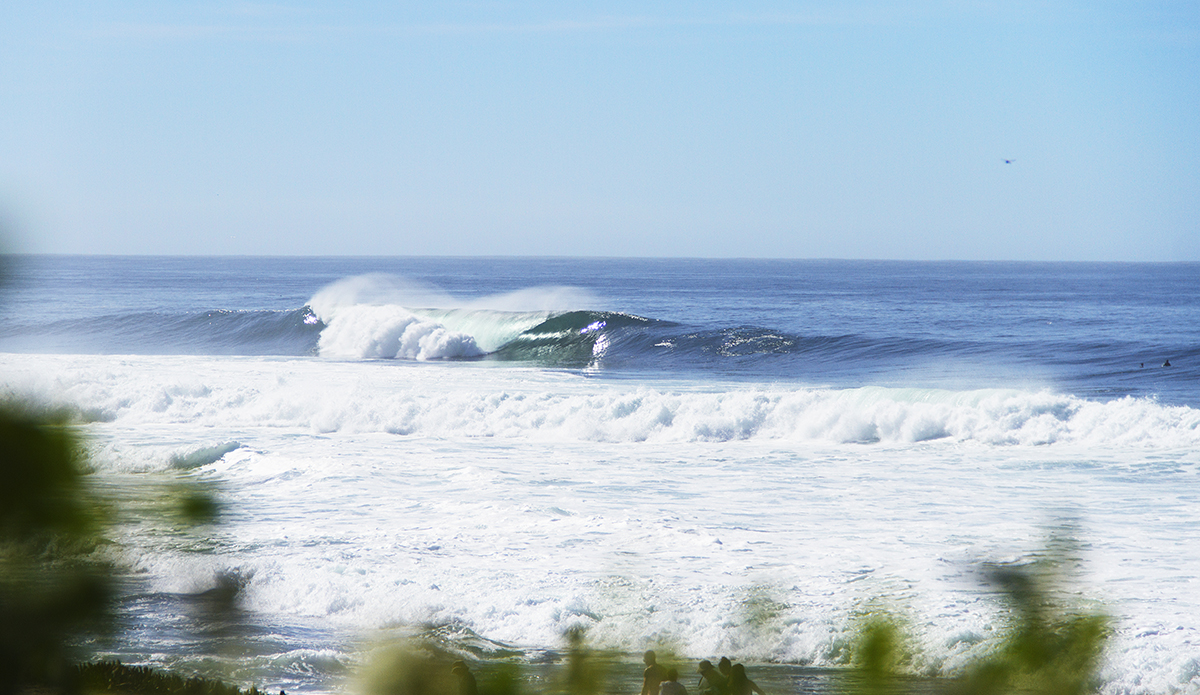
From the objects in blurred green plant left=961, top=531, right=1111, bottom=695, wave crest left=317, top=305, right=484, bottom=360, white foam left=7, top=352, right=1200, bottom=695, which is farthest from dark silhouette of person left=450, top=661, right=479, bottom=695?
wave crest left=317, top=305, right=484, bottom=360

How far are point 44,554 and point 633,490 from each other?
12566 mm

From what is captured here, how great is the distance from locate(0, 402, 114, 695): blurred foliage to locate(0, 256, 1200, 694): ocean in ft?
0.32

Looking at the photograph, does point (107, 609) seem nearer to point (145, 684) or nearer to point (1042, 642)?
point (1042, 642)

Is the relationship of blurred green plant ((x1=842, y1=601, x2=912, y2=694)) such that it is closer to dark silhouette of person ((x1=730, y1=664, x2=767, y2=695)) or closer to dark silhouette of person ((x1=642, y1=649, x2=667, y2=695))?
dark silhouette of person ((x1=730, y1=664, x2=767, y2=695))

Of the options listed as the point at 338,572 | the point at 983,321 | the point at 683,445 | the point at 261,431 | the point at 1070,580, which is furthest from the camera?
the point at 983,321

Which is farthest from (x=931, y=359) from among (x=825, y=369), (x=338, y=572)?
(x=338, y=572)

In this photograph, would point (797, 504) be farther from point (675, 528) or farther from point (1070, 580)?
point (1070, 580)

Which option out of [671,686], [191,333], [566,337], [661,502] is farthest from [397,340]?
[671,686]

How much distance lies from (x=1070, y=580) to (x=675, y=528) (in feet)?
31.1

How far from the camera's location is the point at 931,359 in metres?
31.5

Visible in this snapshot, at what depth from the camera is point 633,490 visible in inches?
551

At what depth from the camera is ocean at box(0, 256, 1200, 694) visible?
654 centimetres

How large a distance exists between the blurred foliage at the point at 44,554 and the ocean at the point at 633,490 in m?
0.10

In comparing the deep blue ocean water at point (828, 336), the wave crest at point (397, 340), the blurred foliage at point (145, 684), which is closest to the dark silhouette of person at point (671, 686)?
the blurred foliage at point (145, 684)
